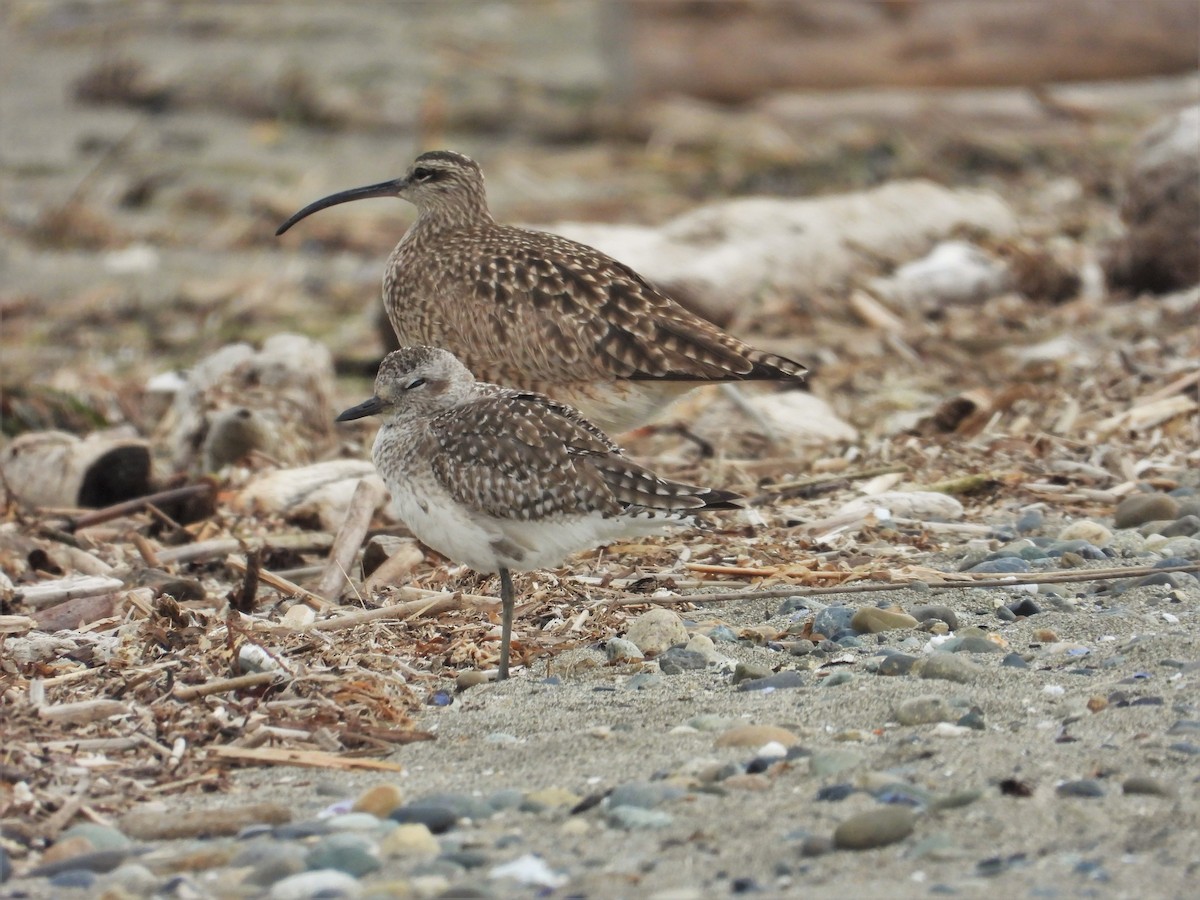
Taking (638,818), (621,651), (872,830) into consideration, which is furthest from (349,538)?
(872,830)

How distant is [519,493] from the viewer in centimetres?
575

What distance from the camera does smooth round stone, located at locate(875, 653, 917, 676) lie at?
17.9 ft

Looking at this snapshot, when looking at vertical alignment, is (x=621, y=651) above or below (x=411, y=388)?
below

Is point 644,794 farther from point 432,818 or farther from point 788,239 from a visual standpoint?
point 788,239

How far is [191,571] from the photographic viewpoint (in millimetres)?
7477

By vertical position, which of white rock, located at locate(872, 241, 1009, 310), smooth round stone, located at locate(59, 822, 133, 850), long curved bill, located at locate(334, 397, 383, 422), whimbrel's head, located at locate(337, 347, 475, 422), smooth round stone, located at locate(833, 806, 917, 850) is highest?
whimbrel's head, located at locate(337, 347, 475, 422)

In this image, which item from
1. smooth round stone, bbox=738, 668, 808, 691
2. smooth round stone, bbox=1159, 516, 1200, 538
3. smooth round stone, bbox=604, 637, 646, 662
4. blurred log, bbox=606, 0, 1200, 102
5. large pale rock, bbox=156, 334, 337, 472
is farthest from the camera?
blurred log, bbox=606, 0, 1200, 102

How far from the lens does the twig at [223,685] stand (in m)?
5.40

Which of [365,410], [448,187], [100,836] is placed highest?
[448,187]

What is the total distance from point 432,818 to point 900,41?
1371cm

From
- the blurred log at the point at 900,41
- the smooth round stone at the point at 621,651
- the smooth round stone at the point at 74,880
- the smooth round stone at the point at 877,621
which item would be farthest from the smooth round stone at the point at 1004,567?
the blurred log at the point at 900,41

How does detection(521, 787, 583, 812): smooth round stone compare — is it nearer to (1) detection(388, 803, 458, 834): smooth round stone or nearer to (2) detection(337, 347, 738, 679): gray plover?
(1) detection(388, 803, 458, 834): smooth round stone

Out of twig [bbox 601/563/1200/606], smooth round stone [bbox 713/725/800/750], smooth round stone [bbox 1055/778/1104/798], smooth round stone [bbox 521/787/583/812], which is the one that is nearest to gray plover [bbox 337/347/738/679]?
twig [bbox 601/563/1200/606]

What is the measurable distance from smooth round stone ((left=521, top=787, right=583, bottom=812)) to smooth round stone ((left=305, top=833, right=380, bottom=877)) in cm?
45
